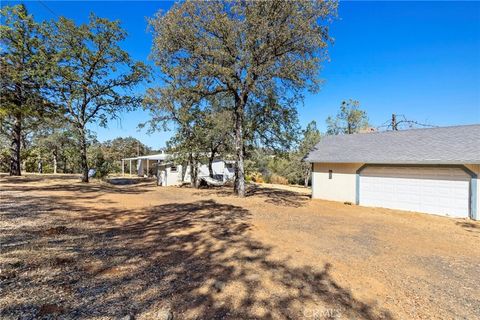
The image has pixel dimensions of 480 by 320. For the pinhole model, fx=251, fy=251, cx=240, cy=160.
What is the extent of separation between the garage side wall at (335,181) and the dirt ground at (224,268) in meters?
5.24

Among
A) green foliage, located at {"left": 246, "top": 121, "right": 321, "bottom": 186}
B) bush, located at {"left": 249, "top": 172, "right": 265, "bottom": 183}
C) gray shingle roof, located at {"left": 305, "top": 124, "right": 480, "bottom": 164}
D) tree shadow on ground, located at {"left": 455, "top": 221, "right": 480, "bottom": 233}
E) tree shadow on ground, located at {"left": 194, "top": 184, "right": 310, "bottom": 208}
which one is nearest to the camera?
tree shadow on ground, located at {"left": 455, "top": 221, "right": 480, "bottom": 233}

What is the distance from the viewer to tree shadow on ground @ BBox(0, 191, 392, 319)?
10.1 ft

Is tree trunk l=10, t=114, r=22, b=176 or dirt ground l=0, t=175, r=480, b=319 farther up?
tree trunk l=10, t=114, r=22, b=176

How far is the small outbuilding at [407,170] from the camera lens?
33.2 feet

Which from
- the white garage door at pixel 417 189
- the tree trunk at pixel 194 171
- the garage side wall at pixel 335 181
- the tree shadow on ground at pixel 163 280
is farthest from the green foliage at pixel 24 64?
the white garage door at pixel 417 189

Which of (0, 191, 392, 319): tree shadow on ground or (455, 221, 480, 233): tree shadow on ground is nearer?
(0, 191, 392, 319): tree shadow on ground

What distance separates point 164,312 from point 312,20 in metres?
13.8

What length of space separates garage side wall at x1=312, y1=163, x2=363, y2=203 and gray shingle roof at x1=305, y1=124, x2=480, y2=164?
56 cm

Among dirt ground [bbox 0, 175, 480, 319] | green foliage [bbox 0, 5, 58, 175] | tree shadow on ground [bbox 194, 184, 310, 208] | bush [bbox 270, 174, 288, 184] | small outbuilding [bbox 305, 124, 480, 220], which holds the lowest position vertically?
bush [bbox 270, 174, 288, 184]

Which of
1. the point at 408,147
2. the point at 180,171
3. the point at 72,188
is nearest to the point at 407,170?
the point at 408,147

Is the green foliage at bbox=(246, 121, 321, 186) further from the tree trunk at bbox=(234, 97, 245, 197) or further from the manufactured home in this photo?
the tree trunk at bbox=(234, 97, 245, 197)

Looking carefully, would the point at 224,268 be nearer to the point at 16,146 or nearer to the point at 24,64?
the point at 24,64

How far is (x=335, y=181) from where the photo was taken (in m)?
14.5

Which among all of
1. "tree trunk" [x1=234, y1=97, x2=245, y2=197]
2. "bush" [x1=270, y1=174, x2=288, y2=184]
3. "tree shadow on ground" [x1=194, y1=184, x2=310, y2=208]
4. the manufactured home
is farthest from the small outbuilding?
Result: "bush" [x1=270, y1=174, x2=288, y2=184]
